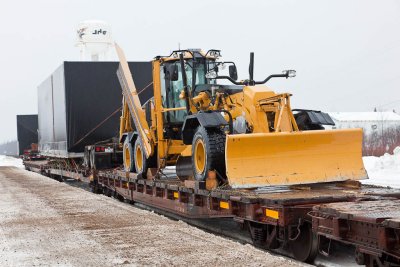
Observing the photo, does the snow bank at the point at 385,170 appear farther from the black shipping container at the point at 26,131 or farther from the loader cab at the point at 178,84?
the black shipping container at the point at 26,131

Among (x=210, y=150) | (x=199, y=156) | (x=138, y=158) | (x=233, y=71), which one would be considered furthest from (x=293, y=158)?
(x=138, y=158)

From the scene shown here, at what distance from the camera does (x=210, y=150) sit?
8352mm

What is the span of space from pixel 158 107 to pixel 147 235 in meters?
4.41

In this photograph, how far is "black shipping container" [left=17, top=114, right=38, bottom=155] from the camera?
34062mm

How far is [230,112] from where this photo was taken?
9211 mm

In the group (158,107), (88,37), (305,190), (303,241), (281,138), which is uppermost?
(88,37)

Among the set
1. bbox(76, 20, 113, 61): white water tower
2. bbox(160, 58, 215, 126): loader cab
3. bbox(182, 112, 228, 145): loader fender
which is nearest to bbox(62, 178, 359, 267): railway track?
bbox(182, 112, 228, 145): loader fender

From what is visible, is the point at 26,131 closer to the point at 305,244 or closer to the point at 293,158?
the point at 293,158

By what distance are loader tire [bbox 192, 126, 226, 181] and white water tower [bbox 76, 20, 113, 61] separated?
87.2 ft

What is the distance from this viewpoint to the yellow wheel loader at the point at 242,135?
7.90m

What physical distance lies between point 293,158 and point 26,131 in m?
→ 29.7

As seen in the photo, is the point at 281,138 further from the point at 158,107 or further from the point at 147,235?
the point at 158,107

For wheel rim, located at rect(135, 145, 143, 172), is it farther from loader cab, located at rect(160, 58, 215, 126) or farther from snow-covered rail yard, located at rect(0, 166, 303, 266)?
snow-covered rail yard, located at rect(0, 166, 303, 266)

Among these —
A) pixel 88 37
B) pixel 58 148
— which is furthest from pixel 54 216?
pixel 88 37
